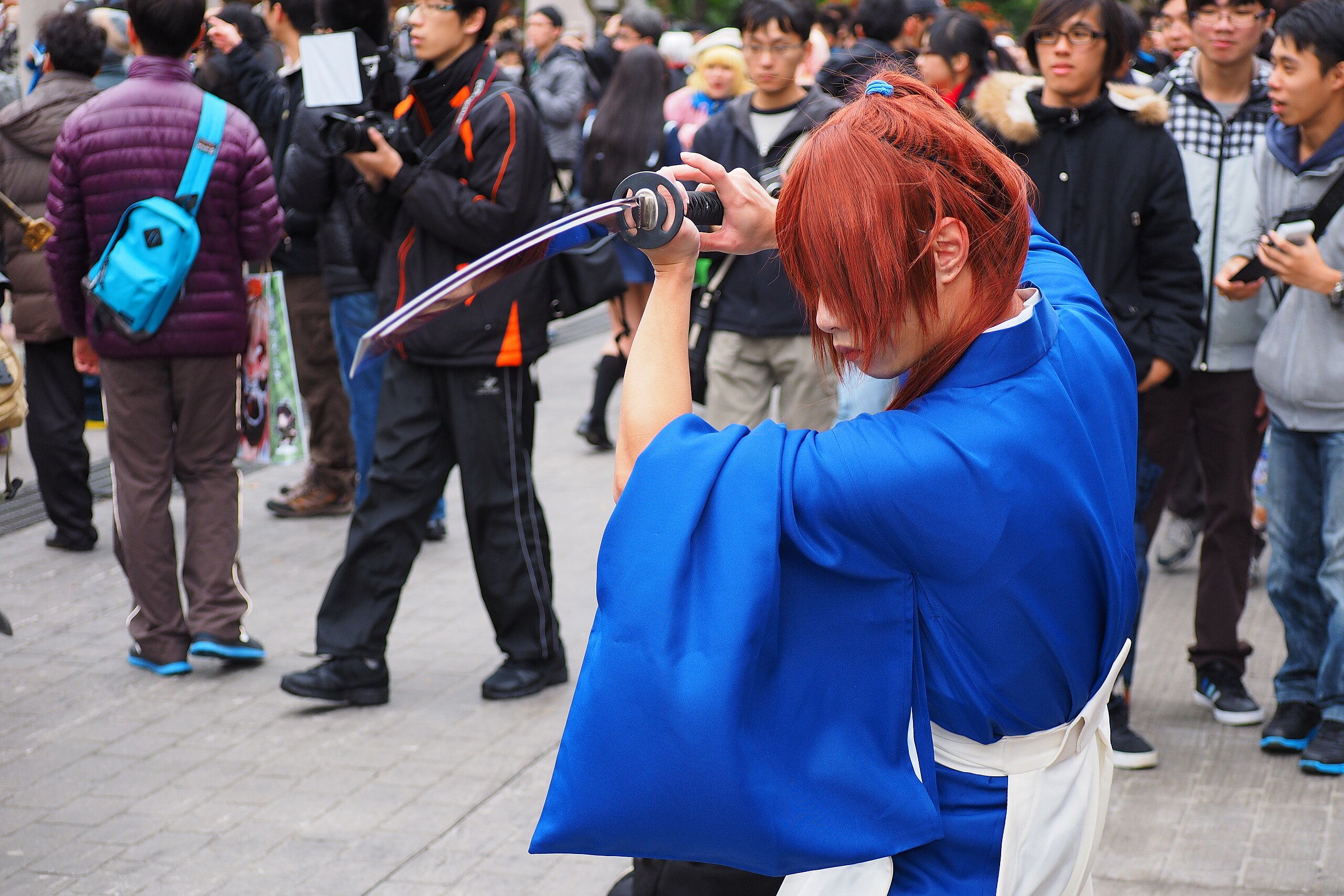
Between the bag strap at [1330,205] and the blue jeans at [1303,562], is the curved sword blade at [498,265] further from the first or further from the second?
the blue jeans at [1303,562]

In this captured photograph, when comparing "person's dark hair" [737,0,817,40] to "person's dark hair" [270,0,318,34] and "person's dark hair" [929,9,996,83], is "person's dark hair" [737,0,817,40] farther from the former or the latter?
"person's dark hair" [270,0,318,34]

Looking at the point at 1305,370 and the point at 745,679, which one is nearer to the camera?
the point at 745,679

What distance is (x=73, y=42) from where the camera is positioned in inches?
239

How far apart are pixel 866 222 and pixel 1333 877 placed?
9.19 ft

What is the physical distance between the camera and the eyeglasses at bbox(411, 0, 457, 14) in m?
4.45

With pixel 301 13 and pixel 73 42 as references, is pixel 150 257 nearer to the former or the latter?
pixel 301 13

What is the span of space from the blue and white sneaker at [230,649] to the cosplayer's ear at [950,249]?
3.99 metres

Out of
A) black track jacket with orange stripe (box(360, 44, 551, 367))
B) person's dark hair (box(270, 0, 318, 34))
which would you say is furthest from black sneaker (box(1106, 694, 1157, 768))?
person's dark hair (box(270, 0, 318, 34))

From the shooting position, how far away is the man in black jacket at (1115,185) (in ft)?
13.6

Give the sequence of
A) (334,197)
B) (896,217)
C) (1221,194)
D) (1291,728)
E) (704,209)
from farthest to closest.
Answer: (334,197)
(1221,194)
(1291,728)
(704,209)
(896,217)

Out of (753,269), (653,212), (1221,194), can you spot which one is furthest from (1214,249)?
(653,212)

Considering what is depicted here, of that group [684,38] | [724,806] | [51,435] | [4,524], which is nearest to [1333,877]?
[724,806]

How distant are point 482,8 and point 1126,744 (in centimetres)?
302

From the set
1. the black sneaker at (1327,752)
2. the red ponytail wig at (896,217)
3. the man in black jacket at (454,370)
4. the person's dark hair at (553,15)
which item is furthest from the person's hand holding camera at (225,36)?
the person's dark hair at (553,15)
